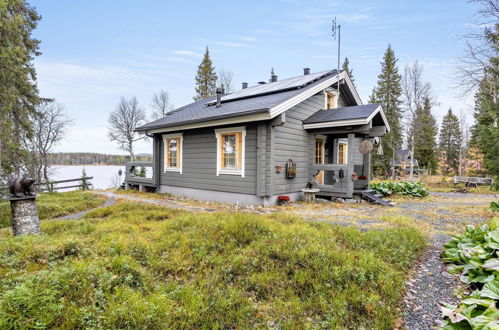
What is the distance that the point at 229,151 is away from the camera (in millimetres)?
8867

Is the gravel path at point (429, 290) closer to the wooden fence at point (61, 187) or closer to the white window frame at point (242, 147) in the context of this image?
the white window frame at point (242, 147)

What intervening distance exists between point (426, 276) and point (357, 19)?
11.2 m

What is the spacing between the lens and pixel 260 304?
9.29ft

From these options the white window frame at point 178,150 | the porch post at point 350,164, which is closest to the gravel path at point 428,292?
the porch post at point 350,164

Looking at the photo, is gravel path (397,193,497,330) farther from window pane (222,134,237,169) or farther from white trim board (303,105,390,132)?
window pane (222,134,237,169)

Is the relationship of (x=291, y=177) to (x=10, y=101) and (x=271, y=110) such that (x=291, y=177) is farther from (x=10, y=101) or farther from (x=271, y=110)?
(x=10, y=101)

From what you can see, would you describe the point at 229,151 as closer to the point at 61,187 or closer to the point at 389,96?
the point at 61,187

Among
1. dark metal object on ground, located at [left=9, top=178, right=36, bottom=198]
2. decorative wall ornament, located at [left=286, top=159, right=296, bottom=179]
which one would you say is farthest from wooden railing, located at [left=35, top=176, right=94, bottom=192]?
decorative wall ornament, located at [left=286, top=159, right=296, bottom=179]

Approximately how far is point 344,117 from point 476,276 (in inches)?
241

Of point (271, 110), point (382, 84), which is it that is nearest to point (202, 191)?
point (271, 110)

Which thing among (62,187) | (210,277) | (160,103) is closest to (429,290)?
(210,277)

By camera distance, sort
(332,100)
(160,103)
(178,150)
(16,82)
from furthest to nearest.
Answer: (160,103), (332,100), (178,150), (16,82)

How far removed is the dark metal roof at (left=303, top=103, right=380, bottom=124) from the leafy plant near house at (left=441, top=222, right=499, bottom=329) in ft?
15.8

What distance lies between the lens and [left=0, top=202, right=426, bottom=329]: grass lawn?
2.21 meters
